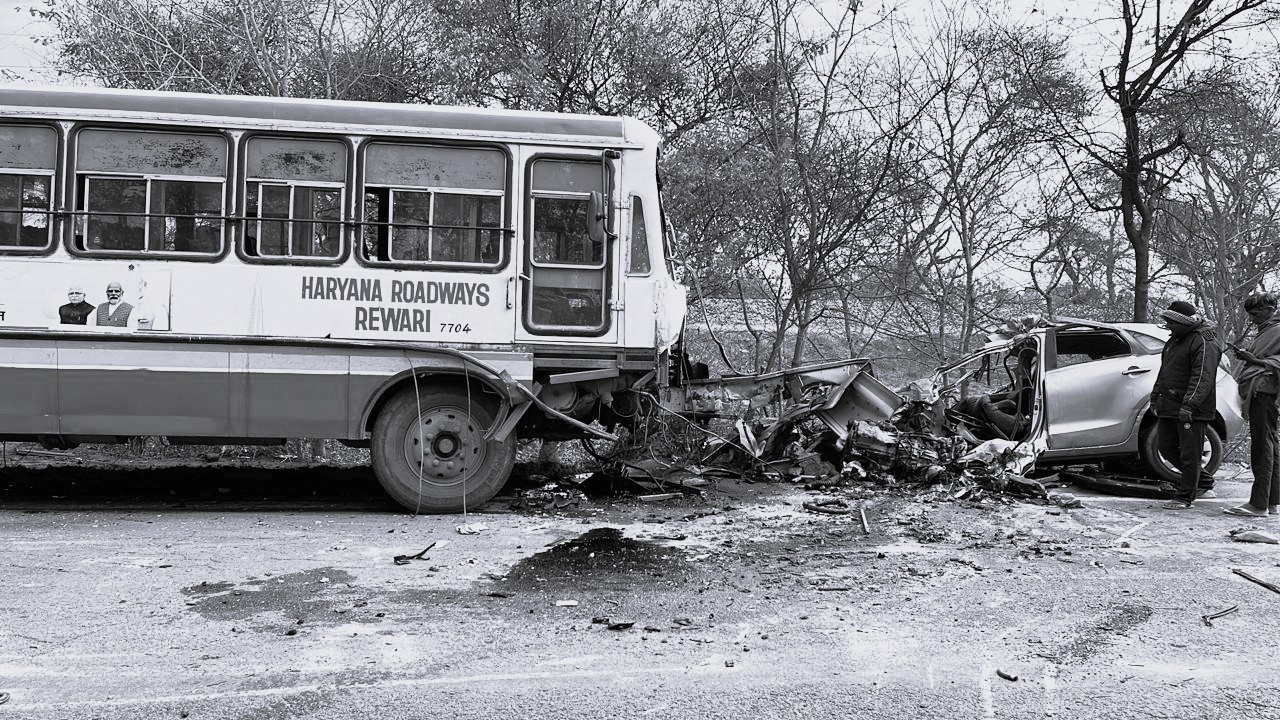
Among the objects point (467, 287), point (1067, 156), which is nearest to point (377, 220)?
point (467, 287)

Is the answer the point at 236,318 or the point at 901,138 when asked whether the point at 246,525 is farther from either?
the point at 901,138

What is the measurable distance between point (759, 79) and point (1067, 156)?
4.47 m

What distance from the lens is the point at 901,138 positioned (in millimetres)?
12703

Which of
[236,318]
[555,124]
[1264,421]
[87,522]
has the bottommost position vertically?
[87,522]

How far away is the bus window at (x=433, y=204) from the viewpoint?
698cm

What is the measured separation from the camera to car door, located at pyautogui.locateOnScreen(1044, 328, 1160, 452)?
8695mm

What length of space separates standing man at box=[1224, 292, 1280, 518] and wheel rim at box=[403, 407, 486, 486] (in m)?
6.00

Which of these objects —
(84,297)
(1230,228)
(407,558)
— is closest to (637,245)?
(407,558)

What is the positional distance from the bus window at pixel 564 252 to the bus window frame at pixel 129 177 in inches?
85.7

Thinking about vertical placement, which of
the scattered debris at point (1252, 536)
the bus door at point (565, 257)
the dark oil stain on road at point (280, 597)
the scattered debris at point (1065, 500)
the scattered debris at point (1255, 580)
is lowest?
the dark oil stain on road at point (280, 597)

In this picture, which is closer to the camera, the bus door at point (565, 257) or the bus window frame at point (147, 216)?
the bus window frame at point (147, 216)

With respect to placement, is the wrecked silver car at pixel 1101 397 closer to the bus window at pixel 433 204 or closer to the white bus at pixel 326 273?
the white bus at pixel 326 273

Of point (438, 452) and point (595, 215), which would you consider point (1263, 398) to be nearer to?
point (595, 215)

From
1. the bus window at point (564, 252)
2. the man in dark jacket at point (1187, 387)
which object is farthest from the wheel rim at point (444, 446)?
the man in dark jacket at point (1187, 387)
